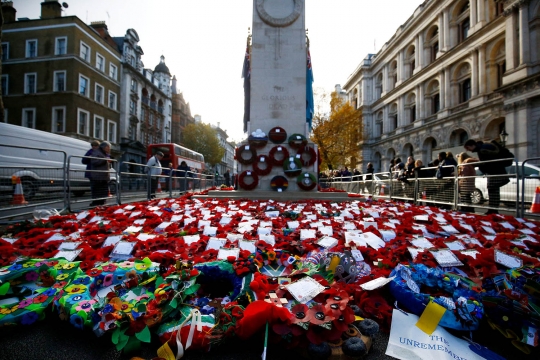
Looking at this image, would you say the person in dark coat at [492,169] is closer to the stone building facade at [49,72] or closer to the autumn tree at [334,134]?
the autumn tree at [334,134]

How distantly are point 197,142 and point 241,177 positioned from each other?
3709 centimetres

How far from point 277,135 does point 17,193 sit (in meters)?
6.35

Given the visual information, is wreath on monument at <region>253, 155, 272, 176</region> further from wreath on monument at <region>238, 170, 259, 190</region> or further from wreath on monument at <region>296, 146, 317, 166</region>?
wreath on monument at <region>296, 146, 317, 166</region>

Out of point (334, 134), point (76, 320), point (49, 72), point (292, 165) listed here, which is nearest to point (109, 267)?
point (76, 320)

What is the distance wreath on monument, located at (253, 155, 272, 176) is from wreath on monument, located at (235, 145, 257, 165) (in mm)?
154

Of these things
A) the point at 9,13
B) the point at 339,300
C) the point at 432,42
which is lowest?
the point at 339,300

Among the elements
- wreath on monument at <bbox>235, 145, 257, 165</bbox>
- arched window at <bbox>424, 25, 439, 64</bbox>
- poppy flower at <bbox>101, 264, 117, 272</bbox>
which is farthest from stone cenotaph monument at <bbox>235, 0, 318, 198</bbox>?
arched window at <bbox>424, 25, 439, 64</bbox>

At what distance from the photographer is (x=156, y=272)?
2.40 meters

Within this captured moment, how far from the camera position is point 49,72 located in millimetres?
25484

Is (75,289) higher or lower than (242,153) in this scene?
lower

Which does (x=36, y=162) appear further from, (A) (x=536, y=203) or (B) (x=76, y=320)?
(A) (x=536, y=203)

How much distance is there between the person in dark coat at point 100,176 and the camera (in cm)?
684

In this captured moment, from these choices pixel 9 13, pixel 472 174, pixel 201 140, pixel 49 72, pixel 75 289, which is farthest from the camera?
pixel 201 140

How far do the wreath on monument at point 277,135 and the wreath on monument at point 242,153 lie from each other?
69 cm
